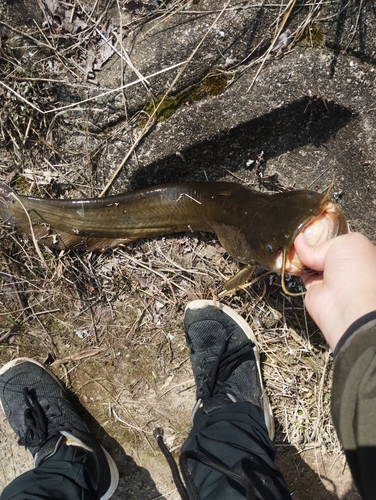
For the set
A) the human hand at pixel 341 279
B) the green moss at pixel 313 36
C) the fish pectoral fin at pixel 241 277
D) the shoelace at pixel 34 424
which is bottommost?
the shoelace at pixel 34 424

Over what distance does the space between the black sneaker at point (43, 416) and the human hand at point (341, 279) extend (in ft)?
6.37

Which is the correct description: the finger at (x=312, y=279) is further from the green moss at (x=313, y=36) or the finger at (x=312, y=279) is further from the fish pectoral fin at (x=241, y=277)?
the green moss at (x=313, y=36)

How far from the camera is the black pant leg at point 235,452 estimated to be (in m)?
2.40

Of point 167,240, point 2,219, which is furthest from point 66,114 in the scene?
point 167,240

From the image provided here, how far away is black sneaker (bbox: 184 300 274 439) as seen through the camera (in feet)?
10.3

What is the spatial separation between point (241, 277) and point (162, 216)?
0.68m

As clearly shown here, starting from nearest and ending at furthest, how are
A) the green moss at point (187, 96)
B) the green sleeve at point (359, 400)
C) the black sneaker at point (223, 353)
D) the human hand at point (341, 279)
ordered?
the green sleeve at point (359, 400)
the human hand at point (341, 279)
the green moss at point (187, 96)
the black sneaker at point (223, 353)

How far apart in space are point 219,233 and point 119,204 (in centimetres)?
69

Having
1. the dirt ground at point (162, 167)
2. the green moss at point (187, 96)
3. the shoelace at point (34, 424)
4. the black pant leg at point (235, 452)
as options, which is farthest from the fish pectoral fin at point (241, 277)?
the shoelace at point (34, 424)

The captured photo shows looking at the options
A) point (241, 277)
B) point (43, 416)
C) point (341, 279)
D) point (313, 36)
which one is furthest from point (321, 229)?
point (43, 416)

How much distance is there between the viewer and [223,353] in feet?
10.6

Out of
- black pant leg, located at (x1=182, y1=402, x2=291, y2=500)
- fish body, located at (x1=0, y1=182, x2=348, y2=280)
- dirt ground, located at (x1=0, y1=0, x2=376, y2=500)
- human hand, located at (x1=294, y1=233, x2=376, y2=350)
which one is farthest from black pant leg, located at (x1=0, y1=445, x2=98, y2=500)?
human hand, located at (x1=294, y1=233, x2=376, y2=350)

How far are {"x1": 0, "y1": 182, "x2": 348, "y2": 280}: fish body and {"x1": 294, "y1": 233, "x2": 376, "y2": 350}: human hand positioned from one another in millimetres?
278

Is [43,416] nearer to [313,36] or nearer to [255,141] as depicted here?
[255,141]
